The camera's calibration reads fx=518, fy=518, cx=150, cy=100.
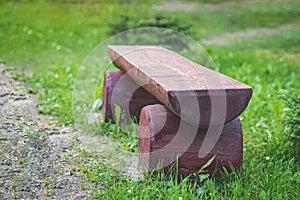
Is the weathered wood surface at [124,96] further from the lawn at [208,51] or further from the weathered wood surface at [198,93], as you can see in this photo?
the weathered wood surface at [198,93]

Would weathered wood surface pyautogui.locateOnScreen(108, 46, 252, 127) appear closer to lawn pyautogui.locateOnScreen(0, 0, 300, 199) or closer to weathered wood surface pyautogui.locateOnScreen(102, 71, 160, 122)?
lawn pyautogui.locateOnScreen(0, 0, 300, 199)

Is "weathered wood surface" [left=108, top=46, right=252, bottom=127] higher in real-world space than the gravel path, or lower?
higher

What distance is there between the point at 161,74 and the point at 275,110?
204cm

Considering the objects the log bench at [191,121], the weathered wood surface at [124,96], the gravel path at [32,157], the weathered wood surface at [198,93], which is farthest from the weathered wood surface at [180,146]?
the weathered wood surface at [124,96]

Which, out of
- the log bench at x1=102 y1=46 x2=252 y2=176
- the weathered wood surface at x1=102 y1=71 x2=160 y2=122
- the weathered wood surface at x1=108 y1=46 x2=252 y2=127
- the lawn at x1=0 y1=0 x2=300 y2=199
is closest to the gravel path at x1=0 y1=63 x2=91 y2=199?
the lawn at x1=0 y1=0 x2=300 y2=199

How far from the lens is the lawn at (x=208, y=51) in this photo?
10.7ft

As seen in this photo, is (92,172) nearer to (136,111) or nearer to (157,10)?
(136,111)

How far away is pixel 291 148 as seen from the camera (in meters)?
3.91

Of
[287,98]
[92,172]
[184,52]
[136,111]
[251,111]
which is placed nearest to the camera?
[92,172]

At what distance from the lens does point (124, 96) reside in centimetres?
449

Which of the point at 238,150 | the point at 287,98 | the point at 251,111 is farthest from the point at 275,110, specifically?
the point at 238,150

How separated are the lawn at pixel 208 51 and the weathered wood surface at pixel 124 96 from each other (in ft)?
0.62

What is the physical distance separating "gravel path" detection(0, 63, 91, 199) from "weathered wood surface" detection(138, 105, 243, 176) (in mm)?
497

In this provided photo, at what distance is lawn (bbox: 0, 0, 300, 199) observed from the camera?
326 cm
